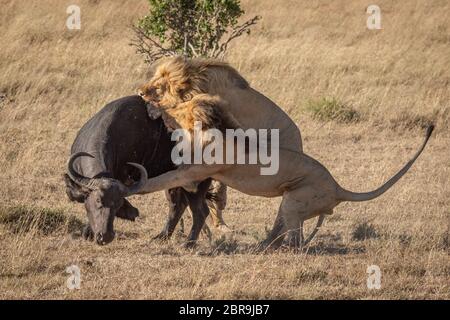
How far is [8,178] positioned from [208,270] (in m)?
3.73

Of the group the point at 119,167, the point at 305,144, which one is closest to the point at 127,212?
the point at 119,167

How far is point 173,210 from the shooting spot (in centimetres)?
834

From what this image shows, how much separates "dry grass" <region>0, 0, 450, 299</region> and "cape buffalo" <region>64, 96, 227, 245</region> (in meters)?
0.32

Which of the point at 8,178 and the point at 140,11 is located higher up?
the point at 140,11

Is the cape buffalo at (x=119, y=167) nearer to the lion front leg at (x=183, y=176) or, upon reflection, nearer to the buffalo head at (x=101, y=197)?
the buffalo head at (x=101, y=197)

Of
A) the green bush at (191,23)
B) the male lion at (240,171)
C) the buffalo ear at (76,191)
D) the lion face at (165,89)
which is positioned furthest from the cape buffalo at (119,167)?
the green bush at (191,23)

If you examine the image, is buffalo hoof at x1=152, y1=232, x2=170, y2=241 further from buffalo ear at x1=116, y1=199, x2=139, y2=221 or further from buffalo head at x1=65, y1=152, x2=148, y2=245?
buffalo head at x1=65, y1=152, x2=148, y2=245

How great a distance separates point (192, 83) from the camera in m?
7.68

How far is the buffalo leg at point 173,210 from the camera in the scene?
830 cm

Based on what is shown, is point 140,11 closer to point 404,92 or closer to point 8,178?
point 404,92

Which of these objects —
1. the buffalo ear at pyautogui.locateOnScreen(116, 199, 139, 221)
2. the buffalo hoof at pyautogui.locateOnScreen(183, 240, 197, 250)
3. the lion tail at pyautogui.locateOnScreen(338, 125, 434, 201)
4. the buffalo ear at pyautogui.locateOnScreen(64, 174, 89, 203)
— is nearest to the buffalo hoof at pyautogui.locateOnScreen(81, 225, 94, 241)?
the buffalo ear at pyautogui.locateOnScreen(116, 199, 139, 221)

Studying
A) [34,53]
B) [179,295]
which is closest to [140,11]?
[34,53]

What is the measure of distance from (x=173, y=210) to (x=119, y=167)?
93 cm

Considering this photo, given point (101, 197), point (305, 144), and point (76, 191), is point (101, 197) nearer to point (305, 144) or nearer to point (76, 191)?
point (76, 191)
